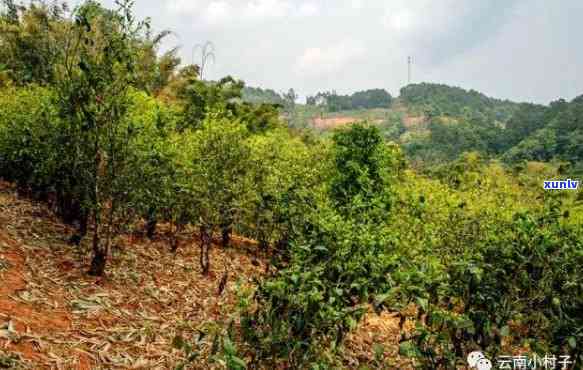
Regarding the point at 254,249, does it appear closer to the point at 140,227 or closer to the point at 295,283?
the point at 140,227

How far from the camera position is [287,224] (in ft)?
27.0

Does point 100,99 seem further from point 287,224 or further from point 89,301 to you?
point 287,224

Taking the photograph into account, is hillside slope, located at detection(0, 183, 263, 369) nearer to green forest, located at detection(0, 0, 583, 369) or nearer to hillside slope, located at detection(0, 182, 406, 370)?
hillside slope, located at detection(0, 182, 406, 370)

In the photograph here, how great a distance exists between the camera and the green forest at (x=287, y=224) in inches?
169

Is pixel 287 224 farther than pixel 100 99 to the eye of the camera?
Yes

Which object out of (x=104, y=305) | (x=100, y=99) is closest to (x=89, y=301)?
(x=104, y=305)

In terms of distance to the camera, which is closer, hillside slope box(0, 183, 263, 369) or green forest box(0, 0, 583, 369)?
green forest box(0, 0, 583, 369)

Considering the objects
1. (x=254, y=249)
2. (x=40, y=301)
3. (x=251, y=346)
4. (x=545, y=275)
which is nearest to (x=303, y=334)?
(x=251, y=346)

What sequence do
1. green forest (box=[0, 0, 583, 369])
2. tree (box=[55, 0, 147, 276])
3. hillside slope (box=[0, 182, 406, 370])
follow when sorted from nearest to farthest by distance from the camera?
green forest (box=[0, 0, 583, 369]) < hillside slope (box=[0, 182, 406, 370]) < tree (box=[55, 0, 147, 276])

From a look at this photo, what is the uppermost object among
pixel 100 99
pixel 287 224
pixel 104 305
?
pixel 100 99

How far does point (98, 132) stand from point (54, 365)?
3.47 m

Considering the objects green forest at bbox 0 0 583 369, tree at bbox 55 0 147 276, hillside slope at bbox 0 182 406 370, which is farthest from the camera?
tree at bbox 55 0 147 276

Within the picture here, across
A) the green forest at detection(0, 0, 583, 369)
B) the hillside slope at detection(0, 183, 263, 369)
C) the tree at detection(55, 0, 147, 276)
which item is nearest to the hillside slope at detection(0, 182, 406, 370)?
the hillside slope at detection(0, 183, 263, 369)

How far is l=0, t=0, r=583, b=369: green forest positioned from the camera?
4.29 m
